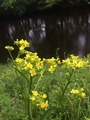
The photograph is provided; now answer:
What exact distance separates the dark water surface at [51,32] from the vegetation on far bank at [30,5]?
1.91ft

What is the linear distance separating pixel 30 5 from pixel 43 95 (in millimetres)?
18912

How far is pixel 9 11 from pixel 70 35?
6.80 m

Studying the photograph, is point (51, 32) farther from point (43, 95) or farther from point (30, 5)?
point (43, 95)

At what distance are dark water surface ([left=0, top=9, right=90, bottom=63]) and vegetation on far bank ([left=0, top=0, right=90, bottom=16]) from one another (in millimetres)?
582

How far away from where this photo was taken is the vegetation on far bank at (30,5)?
1941cm

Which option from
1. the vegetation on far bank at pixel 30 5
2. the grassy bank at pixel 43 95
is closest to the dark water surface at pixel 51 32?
the vegetation on far bank at pixel 30 5

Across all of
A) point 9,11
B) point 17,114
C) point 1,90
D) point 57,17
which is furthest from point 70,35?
point 17,114

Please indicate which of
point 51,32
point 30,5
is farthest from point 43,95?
point 30,5

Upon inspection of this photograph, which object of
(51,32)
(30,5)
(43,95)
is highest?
(30,5)

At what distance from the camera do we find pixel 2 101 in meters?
4.05

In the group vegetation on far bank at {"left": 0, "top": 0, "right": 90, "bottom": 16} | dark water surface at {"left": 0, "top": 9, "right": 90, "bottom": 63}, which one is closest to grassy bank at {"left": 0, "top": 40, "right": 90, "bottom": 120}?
dark water surface at {"left": 0, "top": 9, "right": 90, "bottom": 63}

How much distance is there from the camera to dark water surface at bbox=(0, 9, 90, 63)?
13133 millimetres

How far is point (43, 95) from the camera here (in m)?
2.65

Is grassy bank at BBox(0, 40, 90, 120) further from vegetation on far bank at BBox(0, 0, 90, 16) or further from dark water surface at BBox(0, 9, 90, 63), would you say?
vegetation on far bank at BBox(0, 0, 90, 16)
